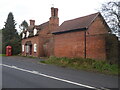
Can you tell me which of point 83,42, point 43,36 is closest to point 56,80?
point 83,42

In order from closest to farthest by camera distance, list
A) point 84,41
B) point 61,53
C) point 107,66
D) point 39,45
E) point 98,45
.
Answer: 1. point 107,66
2. point 98,45
3. point 84,41
4. point 61,53
5. point 39,45

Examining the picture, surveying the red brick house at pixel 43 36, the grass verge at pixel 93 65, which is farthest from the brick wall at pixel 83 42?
the red brick house at pixel 43 36

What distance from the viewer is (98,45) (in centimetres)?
1825

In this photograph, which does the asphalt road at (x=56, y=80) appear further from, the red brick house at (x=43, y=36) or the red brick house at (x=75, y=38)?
the red brick house at (x=43, y=36)

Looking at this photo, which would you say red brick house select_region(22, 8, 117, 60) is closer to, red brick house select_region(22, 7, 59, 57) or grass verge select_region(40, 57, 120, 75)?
red brick house select_region(22, 7, 59, 57)

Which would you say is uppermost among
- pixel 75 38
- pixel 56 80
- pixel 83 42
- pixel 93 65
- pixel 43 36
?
pixel 43 36

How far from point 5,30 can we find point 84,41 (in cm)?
4211

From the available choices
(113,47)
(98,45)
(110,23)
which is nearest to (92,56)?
(98,45)

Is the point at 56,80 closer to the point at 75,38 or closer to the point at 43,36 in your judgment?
the point at 75,38

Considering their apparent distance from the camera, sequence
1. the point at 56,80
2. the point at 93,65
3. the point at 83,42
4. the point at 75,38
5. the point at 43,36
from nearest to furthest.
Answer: the point at 56,80 → the point at 93,65 → the point at 83,42 → the point at 75,38 → the point at 43,36

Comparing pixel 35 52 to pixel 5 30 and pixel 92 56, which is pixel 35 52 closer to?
pixel 92 56

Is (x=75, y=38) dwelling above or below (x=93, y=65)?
above

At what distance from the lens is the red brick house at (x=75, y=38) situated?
18.5 meters

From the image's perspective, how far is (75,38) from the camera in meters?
22.9
